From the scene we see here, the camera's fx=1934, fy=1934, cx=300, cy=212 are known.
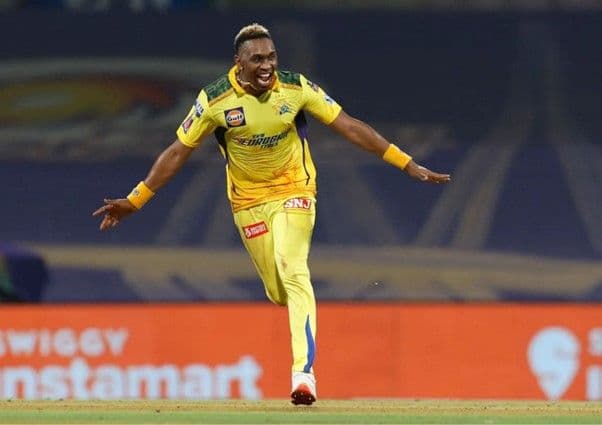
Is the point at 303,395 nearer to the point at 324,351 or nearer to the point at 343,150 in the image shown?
the point at 324,351

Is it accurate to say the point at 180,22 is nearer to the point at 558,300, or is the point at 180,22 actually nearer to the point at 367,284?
the point at 367,284

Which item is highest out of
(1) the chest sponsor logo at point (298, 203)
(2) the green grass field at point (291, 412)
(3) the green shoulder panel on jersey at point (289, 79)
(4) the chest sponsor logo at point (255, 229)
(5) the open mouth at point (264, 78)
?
(3) the green shoulder panel on jersey at point (289, 79)

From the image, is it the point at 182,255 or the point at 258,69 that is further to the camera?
the point at 182,255

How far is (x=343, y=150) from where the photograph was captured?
48.0 ft

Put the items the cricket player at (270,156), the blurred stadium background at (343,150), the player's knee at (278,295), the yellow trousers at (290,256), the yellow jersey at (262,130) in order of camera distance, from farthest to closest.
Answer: the blurred stadium background at (343,150), the player's knee at (278,295), the yellow jersey at (262,130), the cricket player at (270,156), the yellow trousers at (290,256)

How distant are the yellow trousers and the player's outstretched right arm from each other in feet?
1.40

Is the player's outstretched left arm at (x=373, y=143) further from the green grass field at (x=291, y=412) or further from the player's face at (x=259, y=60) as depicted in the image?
the green grass field at (x=291, y=412)

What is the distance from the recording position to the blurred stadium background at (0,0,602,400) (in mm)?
14430

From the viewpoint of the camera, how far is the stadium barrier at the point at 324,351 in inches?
542

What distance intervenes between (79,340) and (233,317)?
Result: 3.66 ft

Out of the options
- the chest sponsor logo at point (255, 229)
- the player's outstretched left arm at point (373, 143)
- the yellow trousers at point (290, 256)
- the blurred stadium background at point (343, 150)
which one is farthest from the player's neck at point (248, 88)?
the blurred stadium background at point (343, 150)

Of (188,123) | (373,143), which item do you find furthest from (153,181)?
(373,143)

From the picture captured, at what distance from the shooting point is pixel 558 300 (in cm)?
1445

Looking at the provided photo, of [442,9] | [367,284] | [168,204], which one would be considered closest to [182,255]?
[168,204]
